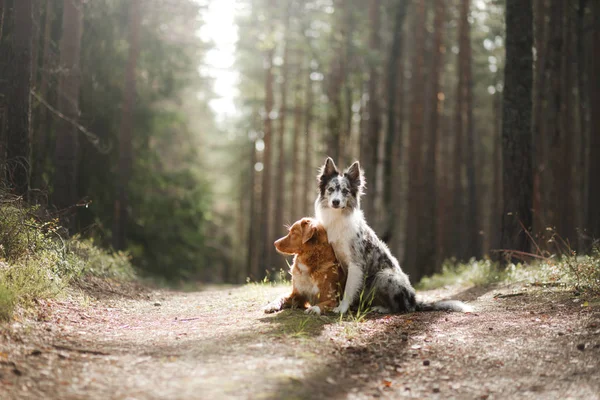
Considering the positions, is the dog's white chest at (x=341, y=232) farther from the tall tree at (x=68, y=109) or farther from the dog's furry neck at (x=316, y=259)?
the tall tree at (x=68, y=109)

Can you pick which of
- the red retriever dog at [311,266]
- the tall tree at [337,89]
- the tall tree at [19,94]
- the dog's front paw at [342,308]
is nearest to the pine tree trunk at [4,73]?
the tall tree at [19,94]

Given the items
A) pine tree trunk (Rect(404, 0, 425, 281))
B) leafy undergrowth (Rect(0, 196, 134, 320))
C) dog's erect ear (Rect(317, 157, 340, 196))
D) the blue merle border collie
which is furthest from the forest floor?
pine tree trunk (Rect(404, 0, 425, 281))

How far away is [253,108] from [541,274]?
2324 cm

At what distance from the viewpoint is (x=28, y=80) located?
9.13 meters

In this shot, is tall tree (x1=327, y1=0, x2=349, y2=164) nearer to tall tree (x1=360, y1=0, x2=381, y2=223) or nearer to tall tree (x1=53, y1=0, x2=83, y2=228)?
tall tree (x1=360, y1=0, x2=381, y2=223)

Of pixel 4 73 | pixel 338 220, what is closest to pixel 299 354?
pixel 338 220

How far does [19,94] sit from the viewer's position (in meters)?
9.01

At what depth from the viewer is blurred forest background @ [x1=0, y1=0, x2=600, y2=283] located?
12.4m

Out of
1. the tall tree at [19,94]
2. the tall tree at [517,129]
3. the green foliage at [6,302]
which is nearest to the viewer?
the green foliage at [6,302]

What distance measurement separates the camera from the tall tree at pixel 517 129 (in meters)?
11.3

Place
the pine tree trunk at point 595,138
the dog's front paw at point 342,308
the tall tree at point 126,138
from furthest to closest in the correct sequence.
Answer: the tall tree at point 126,138 → the pine tree trunk at point 595,138 → the dog's front paw at point 342,308

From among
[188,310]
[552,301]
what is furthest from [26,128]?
[552,301]

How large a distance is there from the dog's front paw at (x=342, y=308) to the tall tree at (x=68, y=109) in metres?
7.67

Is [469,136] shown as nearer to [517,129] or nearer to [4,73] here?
[517,129]
